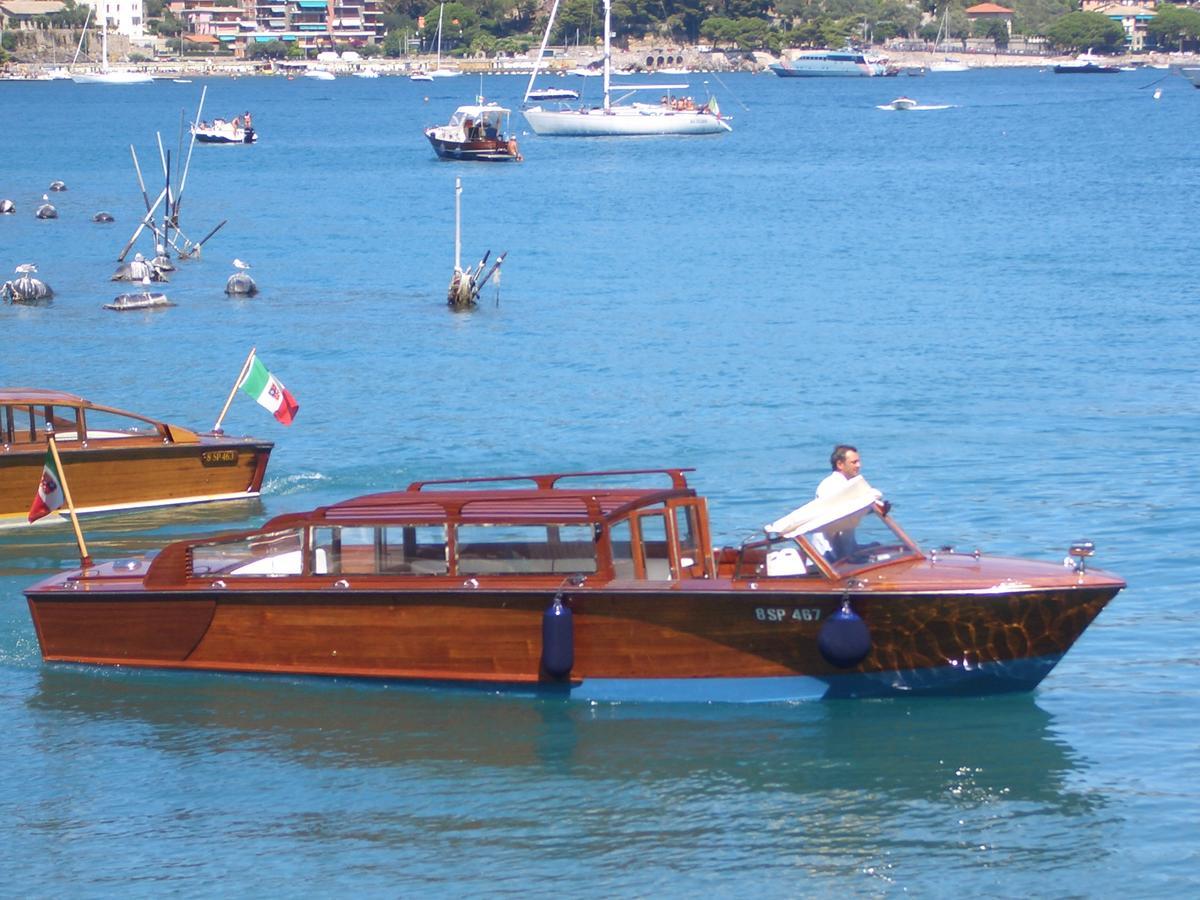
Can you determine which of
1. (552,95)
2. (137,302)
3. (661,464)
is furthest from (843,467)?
(552,95)

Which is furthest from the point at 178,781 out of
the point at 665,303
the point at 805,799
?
the point at 665,303

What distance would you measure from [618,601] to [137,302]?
30605 millimetres

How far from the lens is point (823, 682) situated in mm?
15492

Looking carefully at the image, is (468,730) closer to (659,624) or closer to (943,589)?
(659,624)

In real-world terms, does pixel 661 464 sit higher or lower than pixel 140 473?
lower

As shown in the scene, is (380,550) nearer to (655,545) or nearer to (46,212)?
(655,545)

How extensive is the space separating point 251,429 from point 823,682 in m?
15.7

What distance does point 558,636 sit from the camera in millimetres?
15344

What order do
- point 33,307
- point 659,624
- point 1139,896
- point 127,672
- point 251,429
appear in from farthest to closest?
1. point 33,307
2. point 251,429
3. point 127,672
4. point 659,624
5. point 1139,896

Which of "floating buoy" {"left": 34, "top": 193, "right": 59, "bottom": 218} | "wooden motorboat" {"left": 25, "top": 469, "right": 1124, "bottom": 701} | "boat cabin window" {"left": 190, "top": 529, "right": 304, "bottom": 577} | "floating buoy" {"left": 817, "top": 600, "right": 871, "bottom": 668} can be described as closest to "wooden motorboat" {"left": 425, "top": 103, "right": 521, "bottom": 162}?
"floating buoy" {"left": 34, "top": 193, "right": 59, "bottom": 218}

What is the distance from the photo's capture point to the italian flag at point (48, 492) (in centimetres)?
1823

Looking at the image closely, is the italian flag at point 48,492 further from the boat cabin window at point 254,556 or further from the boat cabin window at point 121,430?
the boat cabin window at point 121,430

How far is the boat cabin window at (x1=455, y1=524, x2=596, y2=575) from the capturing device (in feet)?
50.9

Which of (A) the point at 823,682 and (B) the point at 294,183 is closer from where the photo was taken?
(A) the point at 823,682
